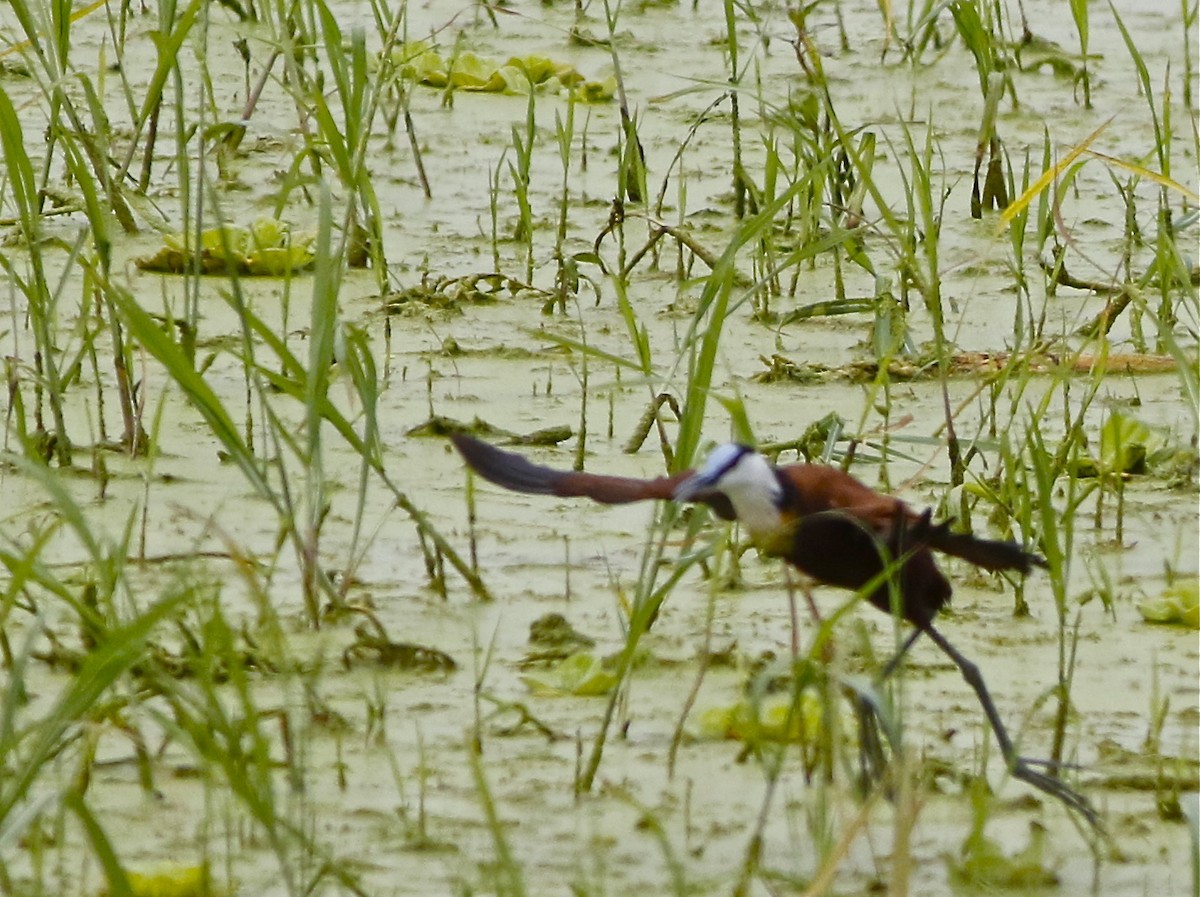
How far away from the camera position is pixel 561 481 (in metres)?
2.56

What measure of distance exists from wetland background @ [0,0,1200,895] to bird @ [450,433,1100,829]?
0.06 meters

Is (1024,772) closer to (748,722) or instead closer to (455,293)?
(748,722)

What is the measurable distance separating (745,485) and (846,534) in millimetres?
124

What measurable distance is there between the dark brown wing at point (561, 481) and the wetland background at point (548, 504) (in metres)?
0.07

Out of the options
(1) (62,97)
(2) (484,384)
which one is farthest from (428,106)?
(1) (62,97)

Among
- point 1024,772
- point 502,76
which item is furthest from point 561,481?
point 502,76

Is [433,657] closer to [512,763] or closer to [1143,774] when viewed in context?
[512,763]

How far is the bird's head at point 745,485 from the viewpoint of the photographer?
2.39 meters

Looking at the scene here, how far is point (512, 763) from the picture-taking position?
2.50 meters

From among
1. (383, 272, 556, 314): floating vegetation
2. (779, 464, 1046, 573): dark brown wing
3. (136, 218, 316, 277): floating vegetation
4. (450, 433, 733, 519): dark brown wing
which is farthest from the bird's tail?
(136, 218, 316, 277): floating vegetation

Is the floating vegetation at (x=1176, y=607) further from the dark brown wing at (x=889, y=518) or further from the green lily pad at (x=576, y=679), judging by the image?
the green lily pad at (x=576, y=679)

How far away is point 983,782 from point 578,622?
2.49 ft

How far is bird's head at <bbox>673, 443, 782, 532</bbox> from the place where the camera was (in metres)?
2.39

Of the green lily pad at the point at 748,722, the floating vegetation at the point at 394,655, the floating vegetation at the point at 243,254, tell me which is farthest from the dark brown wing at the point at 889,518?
the floating vegetation at the point at 243,254
